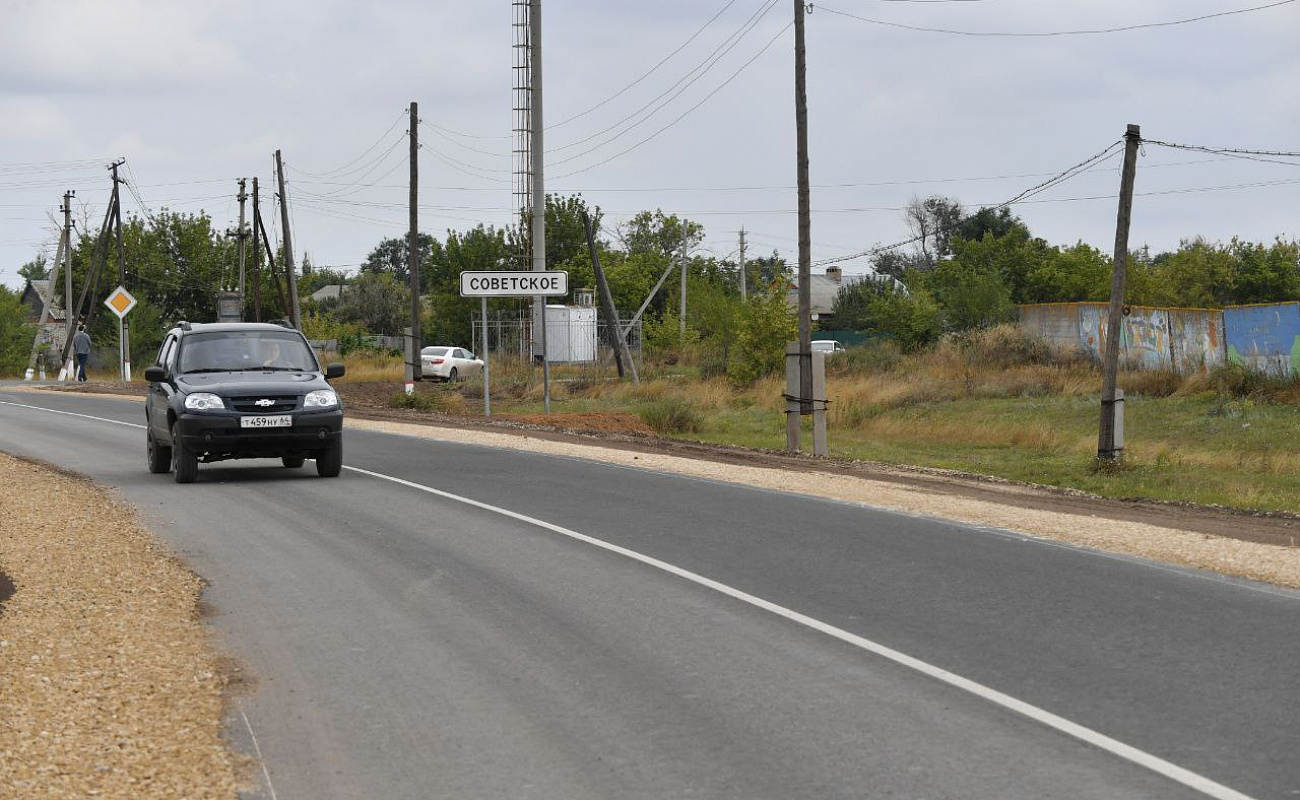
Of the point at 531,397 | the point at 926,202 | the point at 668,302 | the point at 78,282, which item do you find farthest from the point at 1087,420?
the point at 926,202

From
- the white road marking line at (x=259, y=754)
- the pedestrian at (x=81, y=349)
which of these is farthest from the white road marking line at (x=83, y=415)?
the white road marking line at (x=259, y=754)

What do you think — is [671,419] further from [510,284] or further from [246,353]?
[246,353]

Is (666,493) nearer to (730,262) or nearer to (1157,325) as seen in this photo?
(1157,325)

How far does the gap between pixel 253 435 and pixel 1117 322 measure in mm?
15774

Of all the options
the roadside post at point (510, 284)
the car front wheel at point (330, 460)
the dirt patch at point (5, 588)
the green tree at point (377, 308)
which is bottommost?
the dirt patch at point (5, 588)

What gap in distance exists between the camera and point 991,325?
174ft

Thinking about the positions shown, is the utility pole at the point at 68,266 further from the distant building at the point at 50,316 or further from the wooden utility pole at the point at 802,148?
the wooden utility pole at the point at 802,148

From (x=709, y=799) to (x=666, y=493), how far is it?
10.6 metres

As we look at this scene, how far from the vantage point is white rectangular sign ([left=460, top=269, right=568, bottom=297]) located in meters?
28.9

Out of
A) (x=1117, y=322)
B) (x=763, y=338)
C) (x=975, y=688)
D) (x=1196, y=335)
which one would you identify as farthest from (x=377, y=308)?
(x=975, y=688)

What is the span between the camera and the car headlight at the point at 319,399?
53.9 feet

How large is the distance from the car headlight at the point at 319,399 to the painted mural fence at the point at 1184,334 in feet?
92.1

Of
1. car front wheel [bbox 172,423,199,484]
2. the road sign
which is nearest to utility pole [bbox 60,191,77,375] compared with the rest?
the road sign

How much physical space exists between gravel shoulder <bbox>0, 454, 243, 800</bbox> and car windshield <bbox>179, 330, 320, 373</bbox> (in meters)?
4.99
